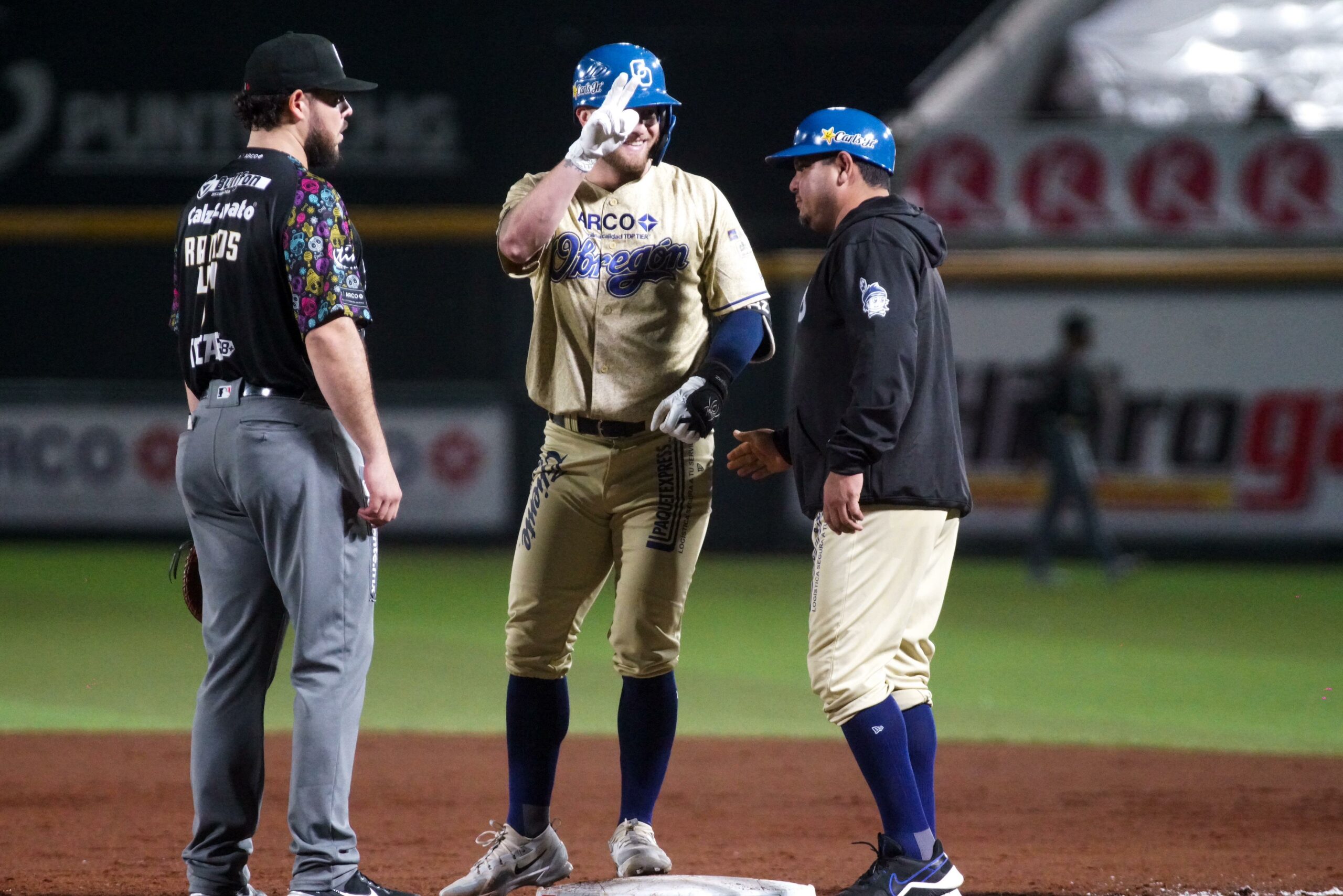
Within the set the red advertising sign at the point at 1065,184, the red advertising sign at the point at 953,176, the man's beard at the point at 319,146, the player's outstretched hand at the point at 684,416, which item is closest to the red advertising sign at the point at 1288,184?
the red advertising sign at the point at 1065,184

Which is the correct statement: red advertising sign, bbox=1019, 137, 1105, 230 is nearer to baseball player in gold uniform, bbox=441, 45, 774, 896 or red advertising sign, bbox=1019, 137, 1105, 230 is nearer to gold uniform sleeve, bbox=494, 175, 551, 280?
baseball player in gold uniform, bbox=441, 45, 774, 896

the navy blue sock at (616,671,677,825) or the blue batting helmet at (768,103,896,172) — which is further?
the navy blue sock at (616,671,677,825)

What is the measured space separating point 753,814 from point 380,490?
93.1 inches

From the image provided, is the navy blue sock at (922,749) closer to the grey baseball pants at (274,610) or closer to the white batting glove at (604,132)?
the grey baseball pants at (274,610)

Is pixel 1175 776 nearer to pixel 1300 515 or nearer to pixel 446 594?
pixel 446 594

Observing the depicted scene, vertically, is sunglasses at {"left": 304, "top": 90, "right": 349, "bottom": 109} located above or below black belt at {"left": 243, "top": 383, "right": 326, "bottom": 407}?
above

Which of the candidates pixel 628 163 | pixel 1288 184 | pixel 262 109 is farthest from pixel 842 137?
pixel 1288 184

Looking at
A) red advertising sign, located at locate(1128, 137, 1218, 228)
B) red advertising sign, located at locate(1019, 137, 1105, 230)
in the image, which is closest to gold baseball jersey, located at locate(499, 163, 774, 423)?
red advertising sign, located at locate(1019, 137, 1105, 230)

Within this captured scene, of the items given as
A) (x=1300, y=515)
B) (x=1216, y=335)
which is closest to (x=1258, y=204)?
(x=1216, y=335)

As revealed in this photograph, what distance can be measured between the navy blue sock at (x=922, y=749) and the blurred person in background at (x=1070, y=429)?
8274mm

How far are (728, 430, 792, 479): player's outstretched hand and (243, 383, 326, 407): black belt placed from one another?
1273mm

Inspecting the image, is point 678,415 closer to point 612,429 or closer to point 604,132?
point 612,429

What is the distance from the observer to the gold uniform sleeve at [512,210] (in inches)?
168

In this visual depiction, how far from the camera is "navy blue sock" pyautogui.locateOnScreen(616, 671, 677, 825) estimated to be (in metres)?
4.55
